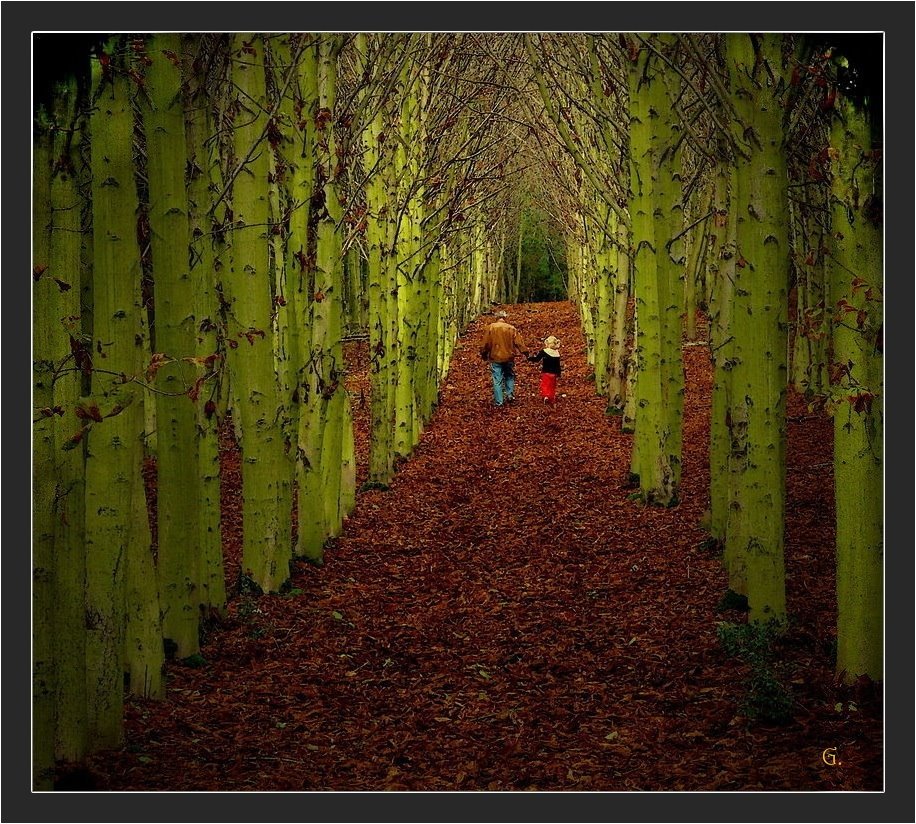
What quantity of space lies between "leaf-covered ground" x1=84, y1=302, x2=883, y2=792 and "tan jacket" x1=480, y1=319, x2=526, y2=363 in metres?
6.91

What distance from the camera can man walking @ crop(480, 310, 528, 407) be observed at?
19.5 meters

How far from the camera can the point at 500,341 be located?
64.4 ft

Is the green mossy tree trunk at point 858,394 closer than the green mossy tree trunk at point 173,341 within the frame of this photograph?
Yes

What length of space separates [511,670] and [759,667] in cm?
159

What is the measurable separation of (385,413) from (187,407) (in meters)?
7.19

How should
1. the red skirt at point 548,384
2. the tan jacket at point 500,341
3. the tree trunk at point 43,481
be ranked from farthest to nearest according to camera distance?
1. the red skirt at point 548,384
2. the tan jacket at point 500,341
3. the tree trunk at point 43,481

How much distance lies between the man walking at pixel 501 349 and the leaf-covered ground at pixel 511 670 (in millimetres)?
6919

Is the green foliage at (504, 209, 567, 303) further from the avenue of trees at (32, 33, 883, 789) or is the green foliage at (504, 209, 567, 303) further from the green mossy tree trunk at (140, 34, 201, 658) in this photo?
the green mossy tree trunk at (140, 34, 201, 658)

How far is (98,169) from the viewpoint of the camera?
206 inches

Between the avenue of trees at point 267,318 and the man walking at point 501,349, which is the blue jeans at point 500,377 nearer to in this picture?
the man walking at point 501,349

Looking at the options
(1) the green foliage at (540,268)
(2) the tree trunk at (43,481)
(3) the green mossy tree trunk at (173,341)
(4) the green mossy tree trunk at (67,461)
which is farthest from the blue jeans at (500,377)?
(1) the green foliage at (540,268)

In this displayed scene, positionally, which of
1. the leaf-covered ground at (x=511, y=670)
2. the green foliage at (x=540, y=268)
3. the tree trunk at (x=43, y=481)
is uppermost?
the green foliage at (x=540, y=268)

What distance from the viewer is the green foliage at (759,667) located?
561 cm

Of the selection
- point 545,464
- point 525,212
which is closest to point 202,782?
point 545,464
